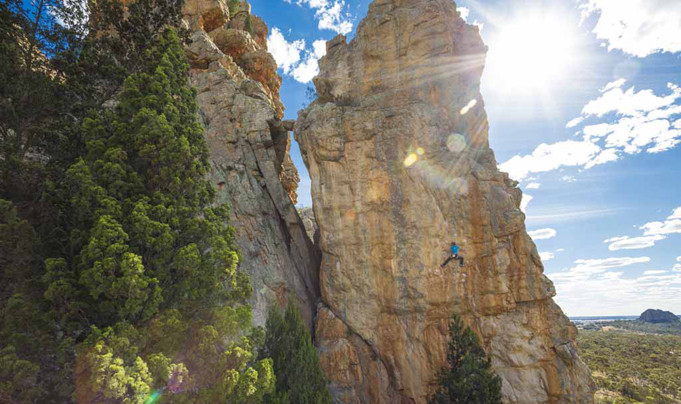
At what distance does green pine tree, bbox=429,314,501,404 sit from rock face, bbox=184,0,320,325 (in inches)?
325

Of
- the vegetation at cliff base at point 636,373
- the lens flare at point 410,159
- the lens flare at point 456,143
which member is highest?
the lens flare at point 456,143

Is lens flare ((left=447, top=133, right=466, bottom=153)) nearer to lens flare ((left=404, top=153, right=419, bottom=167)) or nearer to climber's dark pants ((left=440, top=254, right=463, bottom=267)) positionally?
lens flare ((left=404, top=153, right=419, bottom=167))

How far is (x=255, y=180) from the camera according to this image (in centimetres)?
2188

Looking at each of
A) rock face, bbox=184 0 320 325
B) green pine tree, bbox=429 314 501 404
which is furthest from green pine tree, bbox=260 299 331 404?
green pine tree, bbox=429 314 501 404

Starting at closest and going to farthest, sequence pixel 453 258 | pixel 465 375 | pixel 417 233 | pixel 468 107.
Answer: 1. pixel 465 375
2. pixel 453 258
3. pixel 417 233
4. pixel 468 107

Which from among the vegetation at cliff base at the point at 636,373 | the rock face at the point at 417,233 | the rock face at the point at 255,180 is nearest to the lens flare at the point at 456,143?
the rock face at the point at 417,233

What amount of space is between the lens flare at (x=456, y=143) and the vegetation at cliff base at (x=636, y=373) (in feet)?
138

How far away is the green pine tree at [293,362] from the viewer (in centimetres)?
1349

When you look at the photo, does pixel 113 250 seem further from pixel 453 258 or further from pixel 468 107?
pixel 468 107

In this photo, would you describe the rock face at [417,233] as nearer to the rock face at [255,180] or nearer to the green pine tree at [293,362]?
the rock face at [255,180]

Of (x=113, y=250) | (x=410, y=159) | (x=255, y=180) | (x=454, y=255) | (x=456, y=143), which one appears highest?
(x=456, y=143)

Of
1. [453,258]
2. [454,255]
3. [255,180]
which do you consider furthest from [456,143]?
[255,180]

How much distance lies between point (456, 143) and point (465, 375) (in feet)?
43.3

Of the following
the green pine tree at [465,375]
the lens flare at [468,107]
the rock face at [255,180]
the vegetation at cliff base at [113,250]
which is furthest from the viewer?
the lens flare at [468,107]
